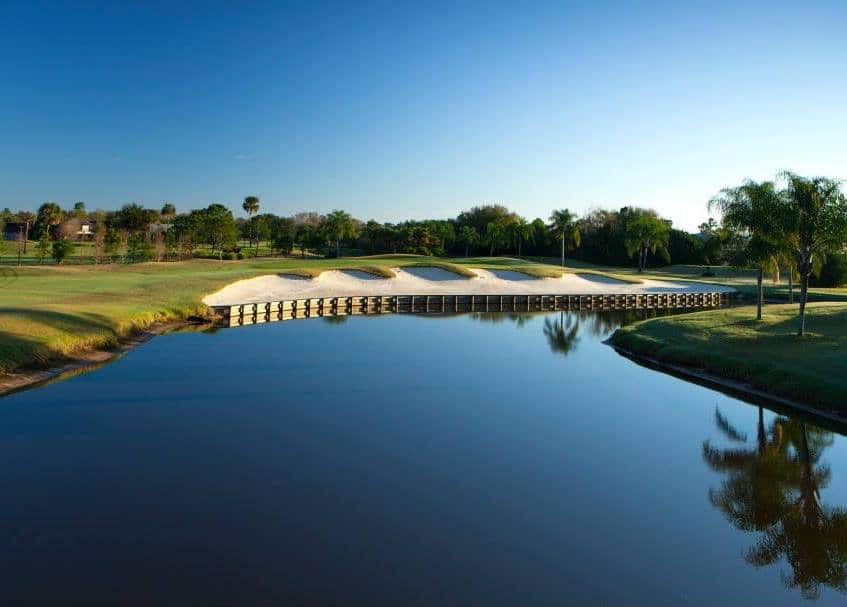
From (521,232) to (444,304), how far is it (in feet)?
155

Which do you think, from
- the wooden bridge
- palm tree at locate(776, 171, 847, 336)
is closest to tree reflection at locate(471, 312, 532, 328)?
the wooden bridge

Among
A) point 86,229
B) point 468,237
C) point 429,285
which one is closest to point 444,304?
point 429,285

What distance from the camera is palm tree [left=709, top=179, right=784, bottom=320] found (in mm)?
23780

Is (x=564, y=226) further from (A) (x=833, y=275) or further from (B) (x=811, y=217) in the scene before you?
(B) (x=811, y=217)

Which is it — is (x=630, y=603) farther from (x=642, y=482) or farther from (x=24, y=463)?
(x=24, y=463)

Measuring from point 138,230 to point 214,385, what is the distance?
8026 cm

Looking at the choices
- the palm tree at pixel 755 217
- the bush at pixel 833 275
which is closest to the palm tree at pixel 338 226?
the bush at pixel 833 275

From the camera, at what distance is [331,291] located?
49969mm

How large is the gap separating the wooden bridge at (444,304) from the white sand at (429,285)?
1.93 m

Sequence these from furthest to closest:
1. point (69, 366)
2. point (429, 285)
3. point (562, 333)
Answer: point (429, 285) < point (562, 333) < point (69, 366)

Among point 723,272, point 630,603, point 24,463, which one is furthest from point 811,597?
point 723,272

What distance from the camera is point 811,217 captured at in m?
22.7

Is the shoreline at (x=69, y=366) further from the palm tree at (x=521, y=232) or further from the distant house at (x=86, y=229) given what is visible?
the distant house at (x=86, y=229)

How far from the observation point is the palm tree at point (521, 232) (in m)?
92.9
